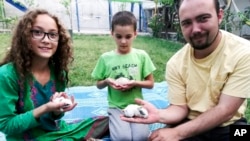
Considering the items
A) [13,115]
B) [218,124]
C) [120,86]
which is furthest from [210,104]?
[13,115]

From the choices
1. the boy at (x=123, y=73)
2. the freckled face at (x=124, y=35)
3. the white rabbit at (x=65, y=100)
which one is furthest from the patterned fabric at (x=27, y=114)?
the freckled face at (x=124, y=35)

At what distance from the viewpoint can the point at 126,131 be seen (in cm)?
229

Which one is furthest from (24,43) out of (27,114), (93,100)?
(93,100)

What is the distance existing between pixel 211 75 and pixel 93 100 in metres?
1.91

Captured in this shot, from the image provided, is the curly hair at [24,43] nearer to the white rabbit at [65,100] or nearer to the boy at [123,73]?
the white rabbit at [65,100]

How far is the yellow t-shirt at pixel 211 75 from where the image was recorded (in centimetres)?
170

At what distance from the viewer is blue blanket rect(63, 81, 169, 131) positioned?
118 inches

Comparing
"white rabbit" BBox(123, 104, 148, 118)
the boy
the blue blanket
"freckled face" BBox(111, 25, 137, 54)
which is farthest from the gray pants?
"freckled face" BBox(111, 25, 137, 54)

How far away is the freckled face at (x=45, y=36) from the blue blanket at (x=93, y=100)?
1165mm

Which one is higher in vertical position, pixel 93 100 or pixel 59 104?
pixel 59 104

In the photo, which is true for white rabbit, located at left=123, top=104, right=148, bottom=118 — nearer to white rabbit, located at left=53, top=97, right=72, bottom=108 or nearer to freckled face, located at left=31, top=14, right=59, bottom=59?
white rabbit, located at left=53, top=97, right=72, bottom=108

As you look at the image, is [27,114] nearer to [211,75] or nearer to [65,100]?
[65,100]

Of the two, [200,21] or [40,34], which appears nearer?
[200,21]

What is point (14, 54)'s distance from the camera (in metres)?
1.83
